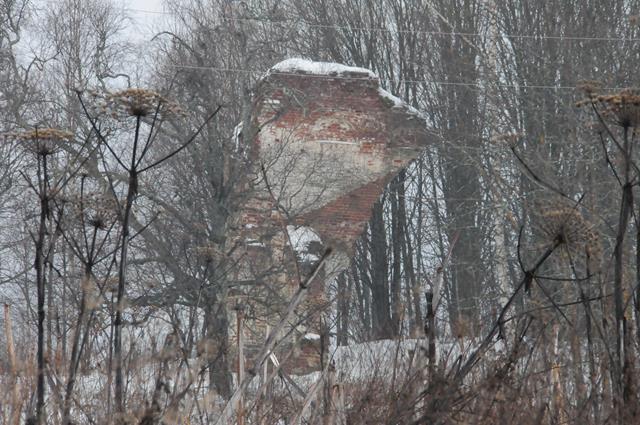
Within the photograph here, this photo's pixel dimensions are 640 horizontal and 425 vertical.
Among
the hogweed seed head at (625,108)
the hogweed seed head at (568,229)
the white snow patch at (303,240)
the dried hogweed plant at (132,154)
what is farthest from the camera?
the white snow patch at (303,240)

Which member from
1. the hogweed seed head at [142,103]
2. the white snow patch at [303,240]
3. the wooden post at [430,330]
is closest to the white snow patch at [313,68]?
the white snow patch at [303,240]

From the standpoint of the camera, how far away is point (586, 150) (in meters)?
17.0

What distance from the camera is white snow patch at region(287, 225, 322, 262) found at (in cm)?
1716

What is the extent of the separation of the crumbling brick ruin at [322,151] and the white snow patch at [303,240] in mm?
22

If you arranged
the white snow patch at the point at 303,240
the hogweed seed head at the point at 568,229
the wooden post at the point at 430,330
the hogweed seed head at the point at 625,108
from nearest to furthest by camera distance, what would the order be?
1. the wooden post at the point at 430,330
2. the hogweed seed head at the point at 568,229
3. the hogweed seed head at the point at 625,108
4. the white snow patch at the point at 303,240

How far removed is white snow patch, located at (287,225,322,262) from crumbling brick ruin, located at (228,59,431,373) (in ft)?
0.07

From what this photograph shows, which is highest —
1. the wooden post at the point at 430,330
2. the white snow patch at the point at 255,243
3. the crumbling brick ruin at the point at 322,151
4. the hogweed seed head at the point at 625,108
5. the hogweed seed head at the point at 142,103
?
the crumbling brick ruin at the point at 322,151

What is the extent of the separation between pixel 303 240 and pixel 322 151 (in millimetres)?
1685

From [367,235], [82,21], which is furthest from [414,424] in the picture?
[82,21]

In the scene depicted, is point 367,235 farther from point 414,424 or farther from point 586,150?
point 414,424

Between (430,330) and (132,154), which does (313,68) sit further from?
(430,330)

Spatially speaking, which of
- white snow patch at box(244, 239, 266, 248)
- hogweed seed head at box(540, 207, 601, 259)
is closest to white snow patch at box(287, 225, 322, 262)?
white snow patch at box(244, 239, 266, 248)

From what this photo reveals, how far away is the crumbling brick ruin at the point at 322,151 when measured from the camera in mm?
17734

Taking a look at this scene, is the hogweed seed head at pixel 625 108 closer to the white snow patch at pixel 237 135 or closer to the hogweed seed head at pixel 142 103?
the hogweed seed head at pixel 142 103
